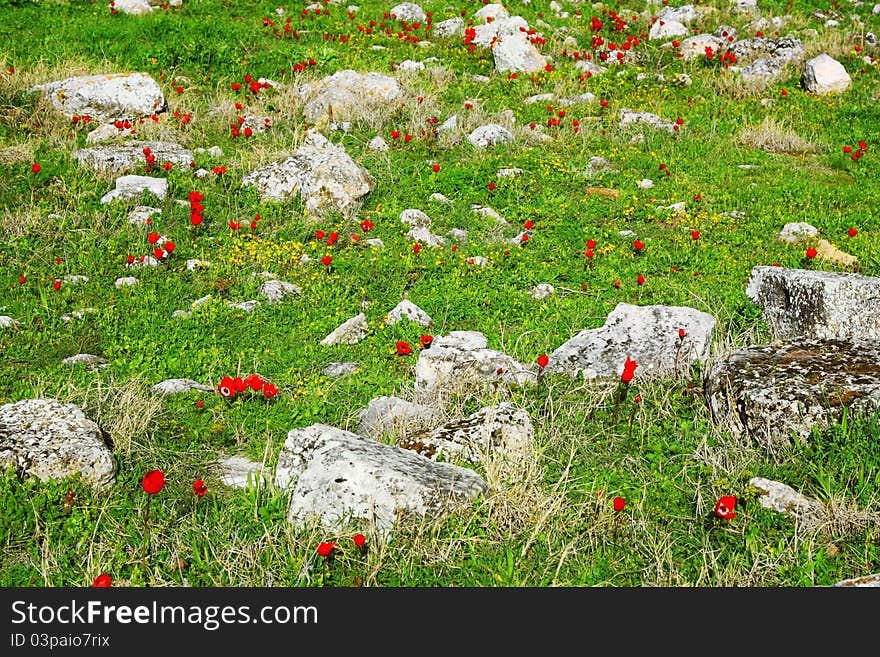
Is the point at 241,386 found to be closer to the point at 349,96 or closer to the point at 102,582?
the point at 102,582

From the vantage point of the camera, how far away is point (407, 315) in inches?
276

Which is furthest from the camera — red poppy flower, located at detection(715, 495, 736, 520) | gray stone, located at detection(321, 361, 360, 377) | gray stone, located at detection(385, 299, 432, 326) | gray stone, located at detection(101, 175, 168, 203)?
gray stone, located at detection(101, 175, 168, 203)

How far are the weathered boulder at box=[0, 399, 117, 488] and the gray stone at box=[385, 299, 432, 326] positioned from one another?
9.77ft

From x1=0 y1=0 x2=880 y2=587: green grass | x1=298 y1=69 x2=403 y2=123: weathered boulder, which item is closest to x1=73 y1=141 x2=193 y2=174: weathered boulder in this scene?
x1=0 y1=0 x2=880 y2=587: green grass

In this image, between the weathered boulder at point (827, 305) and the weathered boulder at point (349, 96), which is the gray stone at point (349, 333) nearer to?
the weathered boulder at point (827, 305)

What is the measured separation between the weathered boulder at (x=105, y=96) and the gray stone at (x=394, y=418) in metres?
7.60

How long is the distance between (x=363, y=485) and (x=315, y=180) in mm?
5745

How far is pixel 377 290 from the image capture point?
25.2ft

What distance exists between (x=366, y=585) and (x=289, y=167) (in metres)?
6.58

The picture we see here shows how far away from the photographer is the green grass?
4.07 metres

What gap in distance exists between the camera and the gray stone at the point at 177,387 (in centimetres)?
563

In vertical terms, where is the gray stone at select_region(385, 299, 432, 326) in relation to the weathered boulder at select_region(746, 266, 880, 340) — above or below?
below

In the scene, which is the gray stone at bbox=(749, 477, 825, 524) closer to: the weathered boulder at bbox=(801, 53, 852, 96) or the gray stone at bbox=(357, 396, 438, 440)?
the gray stone at bbox=(357, 396, 438, 440)

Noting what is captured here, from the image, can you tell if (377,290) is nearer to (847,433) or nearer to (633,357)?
(633,357)
